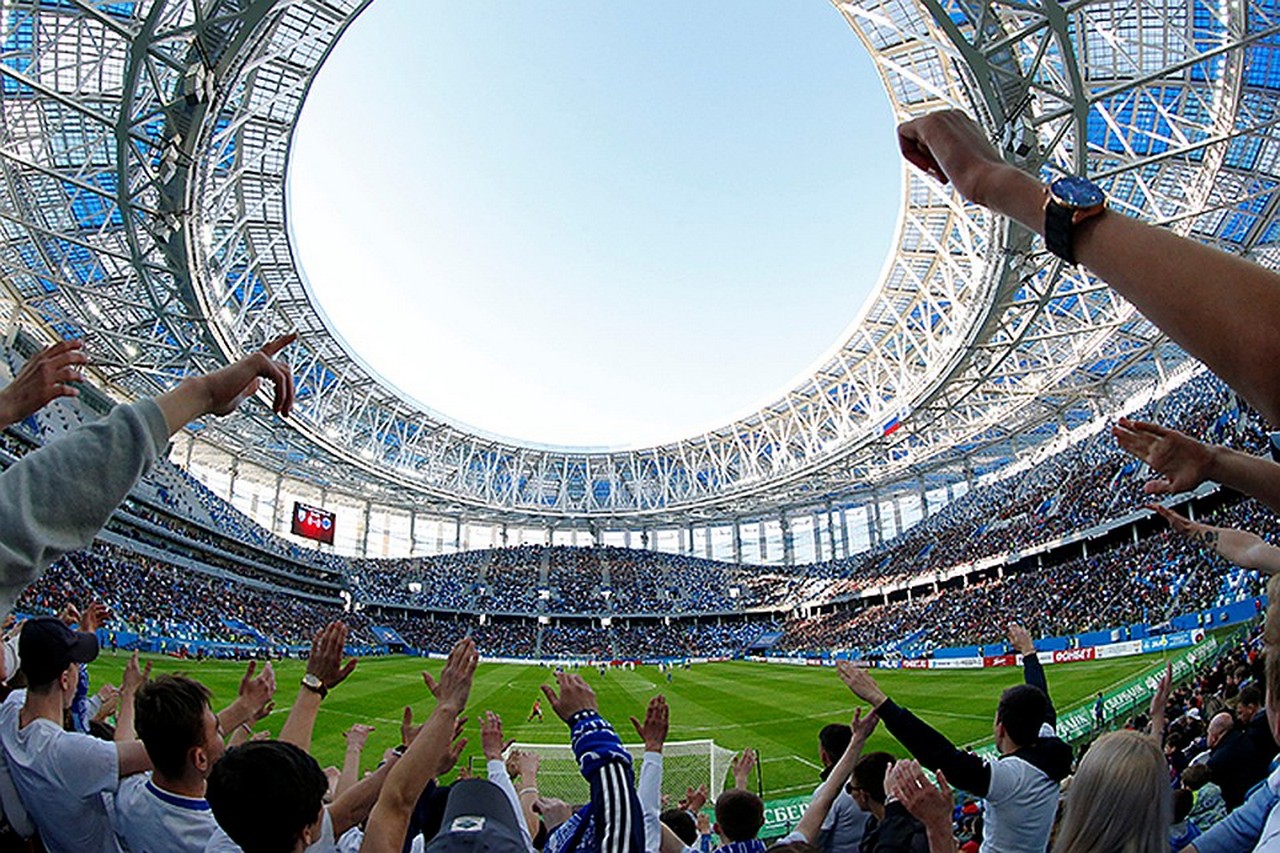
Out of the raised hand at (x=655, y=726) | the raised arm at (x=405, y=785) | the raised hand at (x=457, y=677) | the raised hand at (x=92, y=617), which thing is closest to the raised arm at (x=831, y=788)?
the raised hand at (x=655, y=726)

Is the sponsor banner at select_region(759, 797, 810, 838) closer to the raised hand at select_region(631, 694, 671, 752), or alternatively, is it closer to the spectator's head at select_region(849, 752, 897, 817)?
the spectator's head at select_region(849, 752, 897, 817)

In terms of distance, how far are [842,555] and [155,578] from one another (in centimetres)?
5293

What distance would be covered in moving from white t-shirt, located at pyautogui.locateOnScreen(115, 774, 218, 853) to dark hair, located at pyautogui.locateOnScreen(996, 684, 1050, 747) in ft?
12.9

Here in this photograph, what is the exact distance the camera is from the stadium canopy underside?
21.0 meters

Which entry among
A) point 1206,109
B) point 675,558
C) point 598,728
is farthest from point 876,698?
point 675,558

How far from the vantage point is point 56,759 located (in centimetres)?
344

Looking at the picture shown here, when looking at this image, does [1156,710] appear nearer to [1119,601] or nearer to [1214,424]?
[1119,601]

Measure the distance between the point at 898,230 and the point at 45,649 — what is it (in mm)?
38057

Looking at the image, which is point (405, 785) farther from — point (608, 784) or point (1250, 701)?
point (1250, 701)

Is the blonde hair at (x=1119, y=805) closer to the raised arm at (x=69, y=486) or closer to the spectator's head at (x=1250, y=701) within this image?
the raised arm at (x=69, y=486)

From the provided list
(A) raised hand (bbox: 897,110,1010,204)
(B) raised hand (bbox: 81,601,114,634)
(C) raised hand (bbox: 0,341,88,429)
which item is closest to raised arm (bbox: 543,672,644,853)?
(A) raised hand (bbox: 897,110,1010,204)

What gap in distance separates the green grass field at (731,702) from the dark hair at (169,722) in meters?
14.1

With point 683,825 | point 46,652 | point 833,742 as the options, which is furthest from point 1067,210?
point 683,825

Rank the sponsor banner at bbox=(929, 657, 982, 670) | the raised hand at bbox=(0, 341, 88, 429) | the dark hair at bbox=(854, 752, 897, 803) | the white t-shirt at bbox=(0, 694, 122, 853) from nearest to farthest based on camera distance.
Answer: the raised hand at bbox=(0, 341, 88, 429) < the white t-shirt at bbox=(0, 694, 122, 853) < the dark hair at bbox=(854, 752, 897, 803) < the sponsor banner at bbox=(929, 657, 982, 670)
